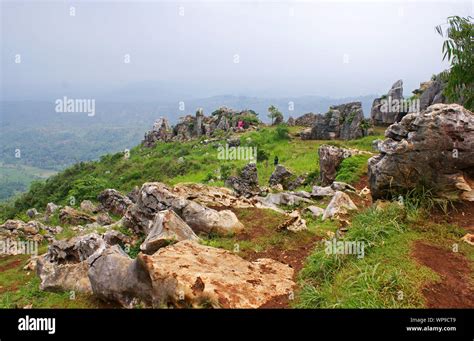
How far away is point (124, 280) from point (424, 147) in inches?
344

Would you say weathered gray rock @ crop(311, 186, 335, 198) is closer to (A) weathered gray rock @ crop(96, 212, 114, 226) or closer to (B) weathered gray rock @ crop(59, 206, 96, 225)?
(A) weathered gray rock @ crop(96, 212, 114, 226)

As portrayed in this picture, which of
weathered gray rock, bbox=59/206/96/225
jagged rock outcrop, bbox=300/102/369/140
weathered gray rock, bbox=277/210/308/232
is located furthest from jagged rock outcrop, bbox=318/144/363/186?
jagged rock outcrop, bbox=300/102/369/140

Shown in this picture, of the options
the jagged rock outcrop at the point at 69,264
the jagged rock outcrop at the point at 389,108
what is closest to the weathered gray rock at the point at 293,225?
the jagged rock outcrop at the point at 69,264

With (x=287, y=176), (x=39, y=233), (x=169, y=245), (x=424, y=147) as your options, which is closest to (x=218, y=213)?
(x=169, y=245)

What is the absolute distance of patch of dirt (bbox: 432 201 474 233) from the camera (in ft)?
33.0

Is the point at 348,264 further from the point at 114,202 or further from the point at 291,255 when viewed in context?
the point at 114,202

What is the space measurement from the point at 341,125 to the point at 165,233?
143 feet

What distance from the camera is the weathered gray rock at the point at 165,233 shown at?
37.6 feet

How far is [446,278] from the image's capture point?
7.73 metres

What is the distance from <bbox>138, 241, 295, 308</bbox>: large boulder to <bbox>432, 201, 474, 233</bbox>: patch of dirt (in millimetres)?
4221

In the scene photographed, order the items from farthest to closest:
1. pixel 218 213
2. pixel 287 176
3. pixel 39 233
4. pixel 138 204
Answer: pixel 287 176 < pixel 39 233 < pixel 138 204 < pixel 218 213
